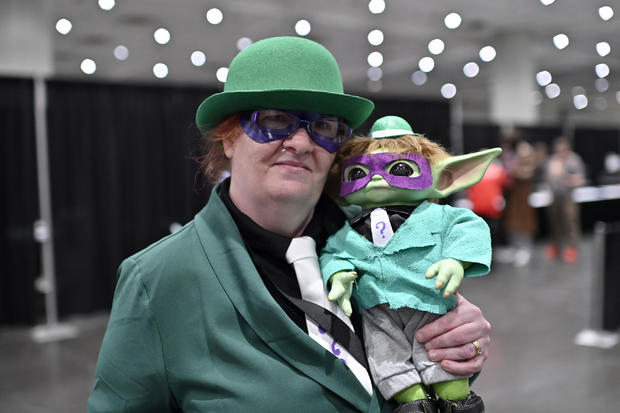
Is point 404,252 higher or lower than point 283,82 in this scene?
lower

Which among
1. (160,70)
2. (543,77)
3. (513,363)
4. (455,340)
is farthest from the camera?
(543,77)

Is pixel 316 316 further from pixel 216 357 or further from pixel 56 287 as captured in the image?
pixel 56 287

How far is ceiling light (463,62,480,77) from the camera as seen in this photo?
1285 cm

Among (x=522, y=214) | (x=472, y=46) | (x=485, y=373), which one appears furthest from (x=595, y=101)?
(x=485, y=373)

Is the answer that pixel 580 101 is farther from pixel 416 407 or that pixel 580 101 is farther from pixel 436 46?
pixel 416 407

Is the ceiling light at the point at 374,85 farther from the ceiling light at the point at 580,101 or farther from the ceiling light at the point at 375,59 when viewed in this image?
the ceiling light at the point at 580,101

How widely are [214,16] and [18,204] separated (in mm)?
3938

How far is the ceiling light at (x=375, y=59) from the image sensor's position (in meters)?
12.0

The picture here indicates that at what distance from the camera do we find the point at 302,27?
27.9ft

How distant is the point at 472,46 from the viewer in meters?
10.8

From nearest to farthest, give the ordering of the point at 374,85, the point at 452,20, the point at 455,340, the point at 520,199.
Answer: the point at 455,340 → the point at 520,199 → the point at 452,20 → the point at 374,85

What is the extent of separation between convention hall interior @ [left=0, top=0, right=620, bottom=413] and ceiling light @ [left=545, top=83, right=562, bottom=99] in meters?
6.41

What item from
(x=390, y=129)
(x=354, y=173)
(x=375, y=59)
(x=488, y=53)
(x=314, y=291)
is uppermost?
(x=375, y=59)

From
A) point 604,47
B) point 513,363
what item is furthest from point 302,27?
point 513,363
